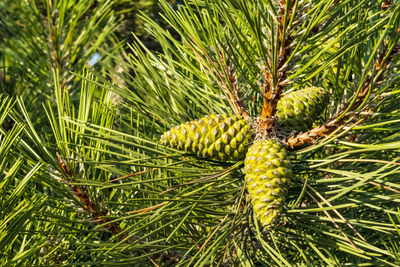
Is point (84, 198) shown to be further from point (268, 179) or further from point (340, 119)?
point (340, 119)

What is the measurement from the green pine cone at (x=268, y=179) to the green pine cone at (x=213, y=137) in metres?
0.04

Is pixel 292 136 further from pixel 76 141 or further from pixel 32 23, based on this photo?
pixel 32 23

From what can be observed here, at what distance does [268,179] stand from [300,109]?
17cm

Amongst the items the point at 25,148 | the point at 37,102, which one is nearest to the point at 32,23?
the point at 37,102

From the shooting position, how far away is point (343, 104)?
0.70 metres

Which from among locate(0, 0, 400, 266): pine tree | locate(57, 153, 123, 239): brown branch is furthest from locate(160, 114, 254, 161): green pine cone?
locate(57, 153, 123, 239): brown branch

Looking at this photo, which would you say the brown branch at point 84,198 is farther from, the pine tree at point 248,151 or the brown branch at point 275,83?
the brown branch at point 275,83

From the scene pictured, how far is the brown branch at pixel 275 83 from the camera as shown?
1.98 ft

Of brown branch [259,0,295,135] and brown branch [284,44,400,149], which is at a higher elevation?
brown branch [259,0,295,135]

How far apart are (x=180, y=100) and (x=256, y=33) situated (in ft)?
0.82

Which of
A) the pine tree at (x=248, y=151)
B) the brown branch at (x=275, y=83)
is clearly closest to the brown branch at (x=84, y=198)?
the pine tree at (x=248, y=151)

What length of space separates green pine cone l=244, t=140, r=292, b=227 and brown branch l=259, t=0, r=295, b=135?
0.05m

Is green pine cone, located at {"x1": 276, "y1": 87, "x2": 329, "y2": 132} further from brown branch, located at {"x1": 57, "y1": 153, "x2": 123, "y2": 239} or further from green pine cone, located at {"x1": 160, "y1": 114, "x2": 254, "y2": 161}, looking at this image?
brown branch, located at {"x1": 57, "y1": 153, "x2": 123, "y2": 239}

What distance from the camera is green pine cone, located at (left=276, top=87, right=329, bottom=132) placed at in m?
0.71
